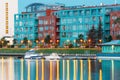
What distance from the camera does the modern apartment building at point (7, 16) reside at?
12112 cm

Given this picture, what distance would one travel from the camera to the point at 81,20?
98.2 m

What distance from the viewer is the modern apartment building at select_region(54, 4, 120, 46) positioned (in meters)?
94.6

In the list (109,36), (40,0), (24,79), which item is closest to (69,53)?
A: (109,36)

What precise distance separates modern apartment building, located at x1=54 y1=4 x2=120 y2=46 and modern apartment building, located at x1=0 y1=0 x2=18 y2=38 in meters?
21.5

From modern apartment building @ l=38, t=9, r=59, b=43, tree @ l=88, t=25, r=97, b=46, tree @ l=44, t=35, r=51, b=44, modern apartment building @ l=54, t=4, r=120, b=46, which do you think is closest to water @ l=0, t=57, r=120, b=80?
tree @ l=88, t=25, r=97, b=46

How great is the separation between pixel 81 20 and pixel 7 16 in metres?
31.0

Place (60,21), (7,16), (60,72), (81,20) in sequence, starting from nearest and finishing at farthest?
1. (60,72)
2. (81,20)
3. (60,21)
4. (7,16)

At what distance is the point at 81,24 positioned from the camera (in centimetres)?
9825

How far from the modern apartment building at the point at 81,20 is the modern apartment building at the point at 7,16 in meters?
21.5

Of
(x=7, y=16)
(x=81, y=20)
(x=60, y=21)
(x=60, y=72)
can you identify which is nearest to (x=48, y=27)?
(x=60, y=21)

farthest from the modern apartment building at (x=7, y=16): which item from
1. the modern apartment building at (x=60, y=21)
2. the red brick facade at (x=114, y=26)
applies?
the red brick facade at (x=114, y=26)

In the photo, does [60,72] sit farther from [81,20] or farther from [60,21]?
[60,21]

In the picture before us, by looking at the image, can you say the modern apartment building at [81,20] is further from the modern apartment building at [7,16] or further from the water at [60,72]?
the water at [60,72]

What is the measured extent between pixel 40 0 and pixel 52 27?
13975 mm
